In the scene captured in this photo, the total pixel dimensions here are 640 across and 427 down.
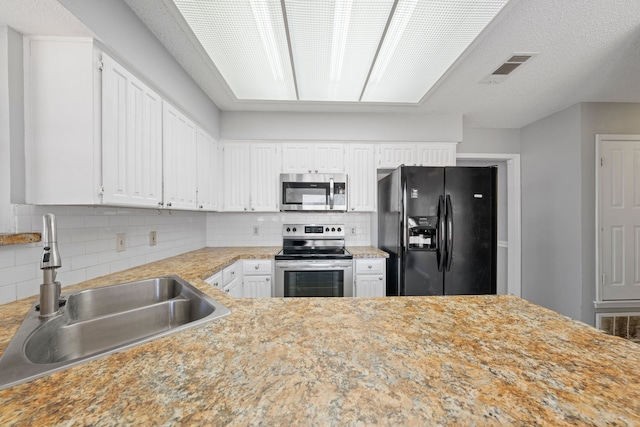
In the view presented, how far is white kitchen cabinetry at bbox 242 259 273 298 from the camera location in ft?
9.06

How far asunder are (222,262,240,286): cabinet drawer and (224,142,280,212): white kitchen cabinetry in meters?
0.81

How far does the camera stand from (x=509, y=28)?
1.74 m

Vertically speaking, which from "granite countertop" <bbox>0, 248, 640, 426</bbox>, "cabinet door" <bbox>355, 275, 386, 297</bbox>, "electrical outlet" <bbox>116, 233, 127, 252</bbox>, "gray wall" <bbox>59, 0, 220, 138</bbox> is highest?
"gray wall" <bbox>59, 0, 220, 138</bbox>

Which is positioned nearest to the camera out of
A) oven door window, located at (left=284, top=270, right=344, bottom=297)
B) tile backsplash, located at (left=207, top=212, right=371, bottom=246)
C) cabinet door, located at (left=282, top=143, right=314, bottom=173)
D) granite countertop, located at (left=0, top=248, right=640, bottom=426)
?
granite countertop, located at (left=0, top=248, right=640, bottom=426)

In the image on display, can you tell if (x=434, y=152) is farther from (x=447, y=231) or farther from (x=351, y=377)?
(x=351, y=377)

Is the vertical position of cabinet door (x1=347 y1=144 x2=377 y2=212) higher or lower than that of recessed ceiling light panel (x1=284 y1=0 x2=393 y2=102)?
lower

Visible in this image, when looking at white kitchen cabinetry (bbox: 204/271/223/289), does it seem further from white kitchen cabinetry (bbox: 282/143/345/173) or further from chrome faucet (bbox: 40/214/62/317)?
white kitchen cabinetry (bbox: 282/143/345/173)

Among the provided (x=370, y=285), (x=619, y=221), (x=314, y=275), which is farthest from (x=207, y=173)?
(x=619, y=221)

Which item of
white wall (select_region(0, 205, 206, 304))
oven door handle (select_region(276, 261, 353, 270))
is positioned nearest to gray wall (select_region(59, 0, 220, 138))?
white wall (select_region(0, 205, 206, 304))

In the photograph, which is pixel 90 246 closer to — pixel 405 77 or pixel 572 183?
pixel 405 77

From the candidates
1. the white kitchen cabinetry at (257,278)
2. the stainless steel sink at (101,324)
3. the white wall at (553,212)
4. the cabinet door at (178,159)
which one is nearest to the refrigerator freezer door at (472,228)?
the white wall at (553,212)

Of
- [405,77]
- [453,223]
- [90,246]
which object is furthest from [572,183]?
[90,246]

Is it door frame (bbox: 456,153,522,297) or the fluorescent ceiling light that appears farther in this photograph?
door frame (bbox: 456,153,522,297)

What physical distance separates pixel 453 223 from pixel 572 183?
1.73 metres
